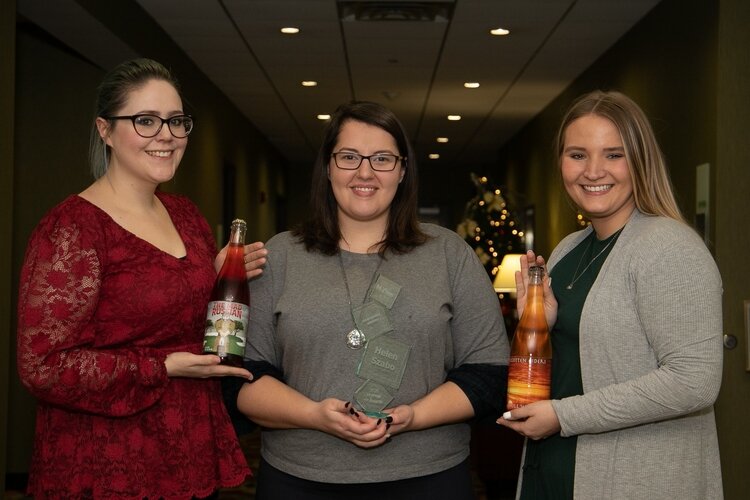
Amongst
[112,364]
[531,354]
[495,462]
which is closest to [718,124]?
[495,462]

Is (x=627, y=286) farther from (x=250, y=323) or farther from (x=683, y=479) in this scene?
(x=250, y=323)

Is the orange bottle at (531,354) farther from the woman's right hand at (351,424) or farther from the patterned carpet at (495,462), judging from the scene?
the patterned carpet at (495,462)

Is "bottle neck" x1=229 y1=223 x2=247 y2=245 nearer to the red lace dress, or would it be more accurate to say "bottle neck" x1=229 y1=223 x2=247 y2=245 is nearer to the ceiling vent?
the red lace dress

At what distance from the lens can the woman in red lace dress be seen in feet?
6.28

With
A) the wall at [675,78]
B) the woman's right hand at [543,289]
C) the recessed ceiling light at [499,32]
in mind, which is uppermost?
the recessed ceiling light at [499,32]

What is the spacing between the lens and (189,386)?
215cm

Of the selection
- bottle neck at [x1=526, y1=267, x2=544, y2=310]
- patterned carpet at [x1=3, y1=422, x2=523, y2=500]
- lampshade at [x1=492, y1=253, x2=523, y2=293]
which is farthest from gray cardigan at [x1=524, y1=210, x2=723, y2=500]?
lampshade at [x1=492, y1=253, x2=523, y2=293]

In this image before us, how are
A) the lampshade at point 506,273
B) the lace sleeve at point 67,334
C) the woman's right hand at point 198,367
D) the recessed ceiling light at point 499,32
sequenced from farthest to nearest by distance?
the lampshade at point 506,273 < the recessed ceiling light at point 499,32 < the woman's right hand at point 198,367 < the lace sleeve at point 67,334

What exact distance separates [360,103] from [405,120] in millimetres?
8634

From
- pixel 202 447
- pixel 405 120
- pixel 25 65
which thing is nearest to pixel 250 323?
pixel 202 447

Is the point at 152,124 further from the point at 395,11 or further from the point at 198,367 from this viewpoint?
the point at 395,11

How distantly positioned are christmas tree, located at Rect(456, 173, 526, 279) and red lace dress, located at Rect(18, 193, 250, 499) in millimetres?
5384

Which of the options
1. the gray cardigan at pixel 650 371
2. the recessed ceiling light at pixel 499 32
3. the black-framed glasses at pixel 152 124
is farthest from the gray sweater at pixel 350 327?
the recessed ceiling light at pixel 499 32

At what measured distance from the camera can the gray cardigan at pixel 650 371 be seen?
1950mm
